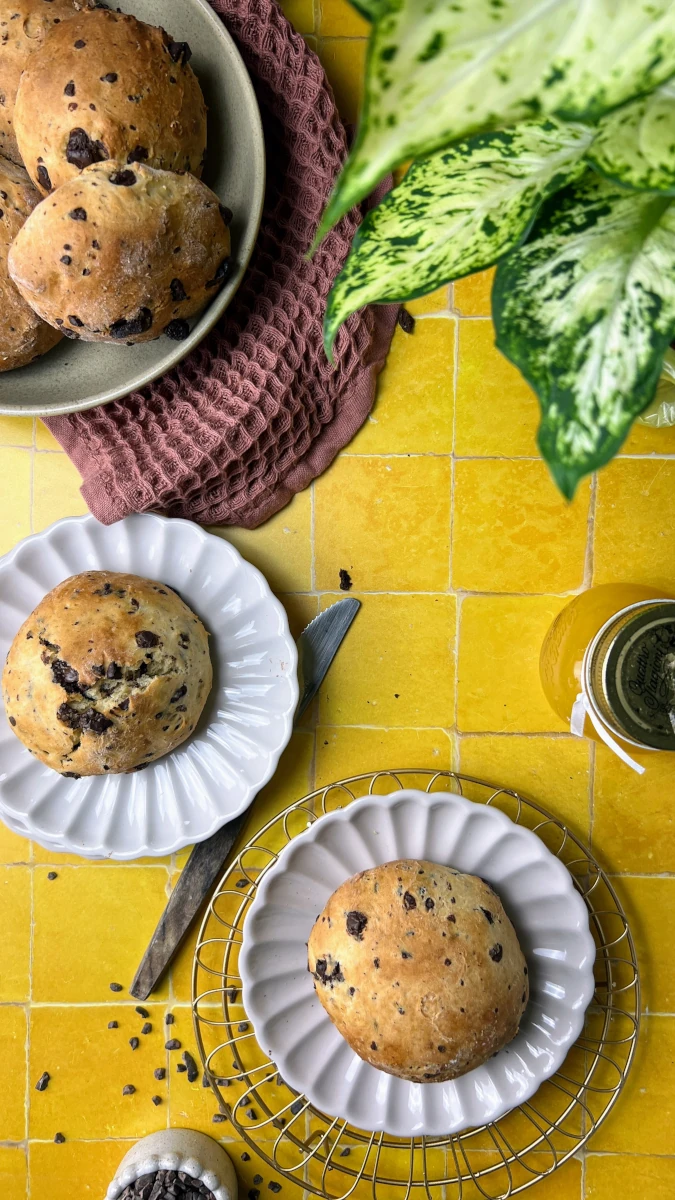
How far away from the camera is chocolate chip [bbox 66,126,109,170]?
2.68ft

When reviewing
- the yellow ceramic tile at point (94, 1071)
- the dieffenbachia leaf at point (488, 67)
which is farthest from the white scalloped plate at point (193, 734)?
the dieffenbachia leaf at point (488, 67)

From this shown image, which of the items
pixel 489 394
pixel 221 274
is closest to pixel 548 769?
pixel 489 394

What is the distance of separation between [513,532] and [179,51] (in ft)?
2.07

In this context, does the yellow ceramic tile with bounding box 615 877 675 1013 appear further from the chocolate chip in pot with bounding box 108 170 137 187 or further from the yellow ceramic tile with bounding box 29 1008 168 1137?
the chocolate chip in pot with bounding box 108 170 137 187

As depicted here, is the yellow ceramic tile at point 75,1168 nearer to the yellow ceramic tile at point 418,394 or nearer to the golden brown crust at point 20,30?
the yellow ceramic tile at point 418,394

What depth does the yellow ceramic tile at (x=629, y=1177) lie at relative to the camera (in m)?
1.10

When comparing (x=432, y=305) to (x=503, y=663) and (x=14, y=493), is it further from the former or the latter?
(x=14, y=493)

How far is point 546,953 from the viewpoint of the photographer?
103cm

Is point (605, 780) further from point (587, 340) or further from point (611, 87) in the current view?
point (611, 87)

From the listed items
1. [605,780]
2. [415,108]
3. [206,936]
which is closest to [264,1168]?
[206,936]

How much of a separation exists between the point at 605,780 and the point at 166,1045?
65 cm

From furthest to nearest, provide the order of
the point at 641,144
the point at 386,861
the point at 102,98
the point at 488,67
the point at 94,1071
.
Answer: the point at 94,1071, the point at 386,861, the point at 102,98, the point at 641,144, the point at 488,67

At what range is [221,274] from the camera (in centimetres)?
90

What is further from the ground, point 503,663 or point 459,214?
point 459,214
